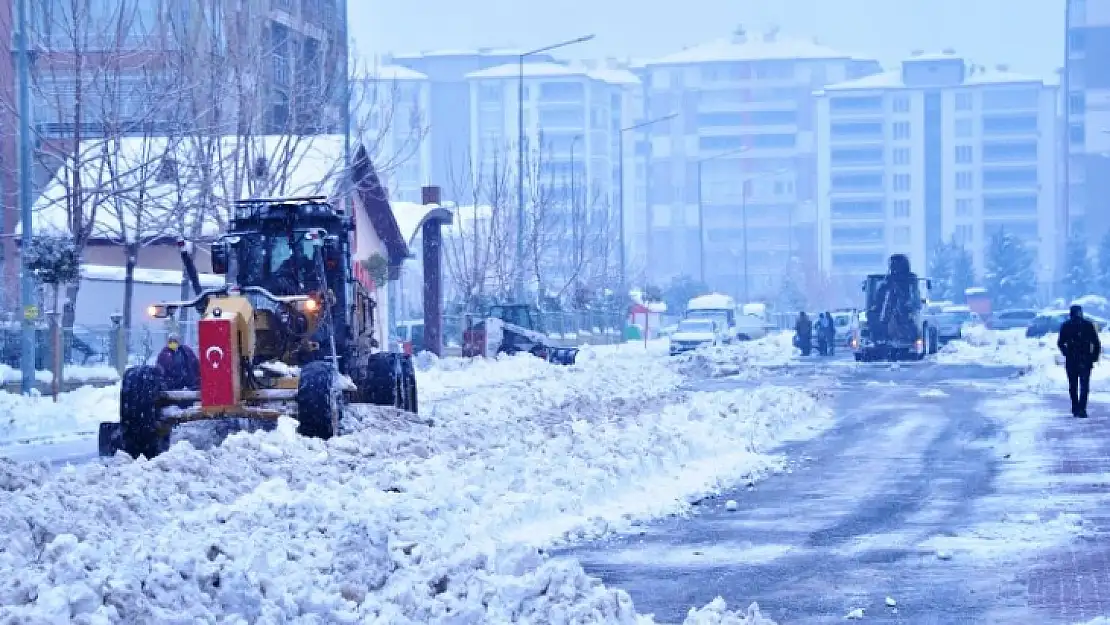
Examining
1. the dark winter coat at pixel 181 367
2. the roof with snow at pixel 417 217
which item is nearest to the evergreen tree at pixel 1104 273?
the roof with snow at pixel 417 217

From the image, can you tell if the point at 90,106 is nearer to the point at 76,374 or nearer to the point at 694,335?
the point at 76,374

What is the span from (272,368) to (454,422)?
14.2 ft

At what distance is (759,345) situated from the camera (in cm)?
7406

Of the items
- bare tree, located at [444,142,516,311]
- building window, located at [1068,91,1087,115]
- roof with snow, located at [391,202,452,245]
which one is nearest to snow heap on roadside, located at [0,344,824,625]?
roof with snow, located at [391,202,452,245]

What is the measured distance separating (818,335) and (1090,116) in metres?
133

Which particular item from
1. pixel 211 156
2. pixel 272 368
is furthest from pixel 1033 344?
pixel 272 368

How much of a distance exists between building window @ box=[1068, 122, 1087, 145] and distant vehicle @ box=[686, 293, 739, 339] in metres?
106

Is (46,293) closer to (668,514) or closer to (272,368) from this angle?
(272,368)

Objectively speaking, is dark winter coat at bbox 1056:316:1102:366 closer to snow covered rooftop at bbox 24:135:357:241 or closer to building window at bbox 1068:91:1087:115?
snow covered rooftop at bbox 24:135:357:241

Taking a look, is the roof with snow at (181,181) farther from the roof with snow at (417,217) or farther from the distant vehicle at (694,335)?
the distant vehicle at (694,335)

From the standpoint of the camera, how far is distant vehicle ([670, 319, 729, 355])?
226ft

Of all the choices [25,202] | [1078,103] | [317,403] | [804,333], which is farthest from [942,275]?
[317,403]

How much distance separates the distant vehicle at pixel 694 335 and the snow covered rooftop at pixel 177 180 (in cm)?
2228

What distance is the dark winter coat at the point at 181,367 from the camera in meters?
22.0
